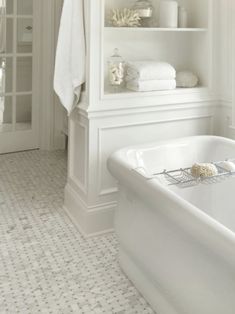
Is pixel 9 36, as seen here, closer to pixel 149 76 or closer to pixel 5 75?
pixel 5 75

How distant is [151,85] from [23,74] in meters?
2.15

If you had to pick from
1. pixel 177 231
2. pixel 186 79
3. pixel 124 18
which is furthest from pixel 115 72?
pixel 177 231

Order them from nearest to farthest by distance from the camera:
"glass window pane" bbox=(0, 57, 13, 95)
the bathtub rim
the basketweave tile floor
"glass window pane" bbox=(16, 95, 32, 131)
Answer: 1. the bathtub rim
2. the basketweave tile floor
3. "glass window pane" bbox=(0, 57, 13, 95)
4. "glass window pane" bbox=(16, 95, 32, 131)

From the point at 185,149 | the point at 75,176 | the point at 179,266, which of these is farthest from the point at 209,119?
the point at 179,266

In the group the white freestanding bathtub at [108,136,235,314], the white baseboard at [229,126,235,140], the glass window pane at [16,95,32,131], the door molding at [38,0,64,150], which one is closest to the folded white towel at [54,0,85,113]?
the white freestanding bathtub at [108,136,235,314]

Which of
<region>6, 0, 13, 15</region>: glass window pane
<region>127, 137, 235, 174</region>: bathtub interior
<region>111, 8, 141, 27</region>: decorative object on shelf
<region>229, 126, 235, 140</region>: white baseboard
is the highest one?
<region>6, 0, 13, 15</region>: glass window pane

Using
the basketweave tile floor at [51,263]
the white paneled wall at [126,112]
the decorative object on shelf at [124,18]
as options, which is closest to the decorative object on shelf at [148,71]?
the white paneled wall at [126,112]

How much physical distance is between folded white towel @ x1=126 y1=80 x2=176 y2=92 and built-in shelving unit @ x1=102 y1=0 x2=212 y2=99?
0.03 metres

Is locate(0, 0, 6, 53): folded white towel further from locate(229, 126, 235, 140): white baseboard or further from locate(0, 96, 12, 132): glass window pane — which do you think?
locate(229, 126, 235, 140): white baseboard

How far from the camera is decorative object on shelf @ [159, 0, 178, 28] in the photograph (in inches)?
114

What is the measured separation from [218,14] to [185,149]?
105cm

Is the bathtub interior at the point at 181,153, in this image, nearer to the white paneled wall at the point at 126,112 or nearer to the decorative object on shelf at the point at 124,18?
the white paneled wall at the point at 126,112

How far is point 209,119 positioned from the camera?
10.3ft

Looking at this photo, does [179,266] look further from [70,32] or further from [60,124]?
[60,124]
